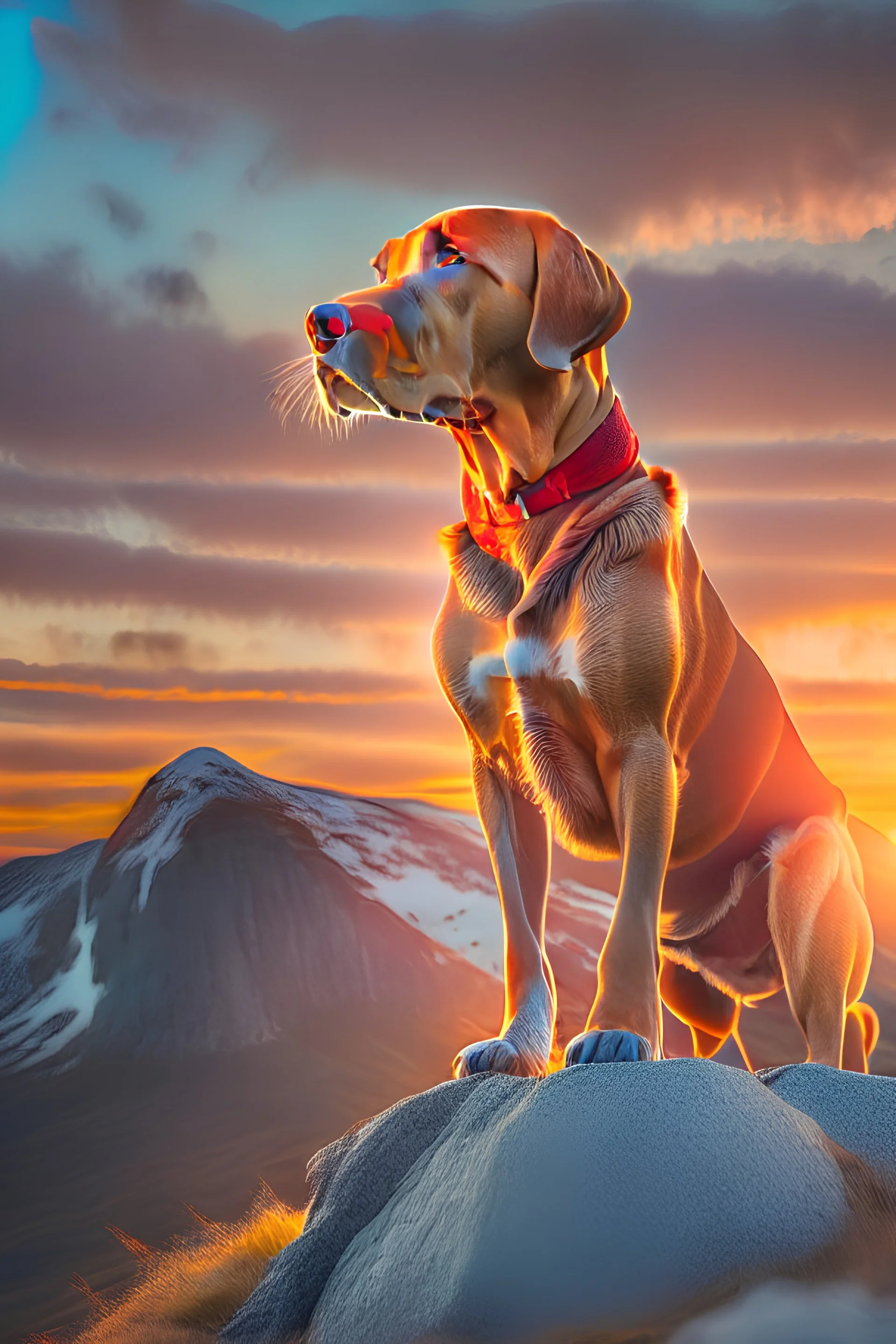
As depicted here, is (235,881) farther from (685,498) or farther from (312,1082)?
(685,498)

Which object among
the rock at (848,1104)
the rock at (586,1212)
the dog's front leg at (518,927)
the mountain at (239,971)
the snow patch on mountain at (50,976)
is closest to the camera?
the rock at (586,1212)

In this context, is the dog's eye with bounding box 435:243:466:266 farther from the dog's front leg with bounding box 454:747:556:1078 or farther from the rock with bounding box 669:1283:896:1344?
the rock with bounding box 669:1283:896:1344

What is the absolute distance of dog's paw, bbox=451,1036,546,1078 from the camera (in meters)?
3.32

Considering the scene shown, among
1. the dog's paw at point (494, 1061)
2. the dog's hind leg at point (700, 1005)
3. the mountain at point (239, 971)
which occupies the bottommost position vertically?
the mountain at point (239, 971)

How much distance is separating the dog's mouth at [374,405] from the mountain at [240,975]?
272 inches

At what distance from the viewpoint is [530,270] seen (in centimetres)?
327

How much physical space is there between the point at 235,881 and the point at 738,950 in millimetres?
8951

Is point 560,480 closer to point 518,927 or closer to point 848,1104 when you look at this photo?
point 518,927

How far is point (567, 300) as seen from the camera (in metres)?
3.22

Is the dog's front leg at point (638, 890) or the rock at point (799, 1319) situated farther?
the dog's front leg at point (638, 890)

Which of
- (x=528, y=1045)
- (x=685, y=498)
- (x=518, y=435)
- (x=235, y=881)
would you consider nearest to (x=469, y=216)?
(x=518, y=435)

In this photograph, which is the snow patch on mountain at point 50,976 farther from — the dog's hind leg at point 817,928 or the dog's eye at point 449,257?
the dog's eye at point 449,257

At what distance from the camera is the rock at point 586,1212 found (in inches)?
92.4

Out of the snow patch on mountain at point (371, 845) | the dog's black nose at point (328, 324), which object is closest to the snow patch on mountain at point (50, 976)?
the snow patch on mountain at point (371, 845)
